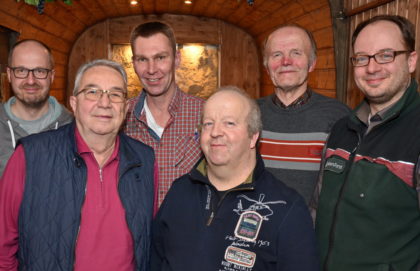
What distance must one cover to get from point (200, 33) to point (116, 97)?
635 cm

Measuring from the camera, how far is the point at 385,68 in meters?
1.82

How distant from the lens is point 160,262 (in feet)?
6.52

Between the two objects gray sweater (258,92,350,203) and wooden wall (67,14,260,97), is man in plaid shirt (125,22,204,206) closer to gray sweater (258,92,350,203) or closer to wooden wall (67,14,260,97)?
gray sweater (258,92,350,203)

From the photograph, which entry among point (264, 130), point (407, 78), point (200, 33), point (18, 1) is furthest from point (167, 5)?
point (407, 78)

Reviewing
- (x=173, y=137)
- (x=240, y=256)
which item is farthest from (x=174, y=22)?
(x=240, y=256)

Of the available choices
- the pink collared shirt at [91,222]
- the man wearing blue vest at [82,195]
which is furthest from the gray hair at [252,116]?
the pink collared shirt at [91,222]

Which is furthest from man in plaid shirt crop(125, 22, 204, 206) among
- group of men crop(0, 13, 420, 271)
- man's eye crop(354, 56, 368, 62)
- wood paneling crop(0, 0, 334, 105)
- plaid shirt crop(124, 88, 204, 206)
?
wood paneling crop(0, 0, 334, 105)

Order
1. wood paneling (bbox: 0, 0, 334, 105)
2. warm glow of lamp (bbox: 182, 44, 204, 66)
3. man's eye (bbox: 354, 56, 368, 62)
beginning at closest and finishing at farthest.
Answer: man's eye (bbox: 354, 56, 368, 62) < wood paneling (bbox: 0, 0, 334, 105) < warm glow of lamp (bbox: 182, 44, 204, 66)

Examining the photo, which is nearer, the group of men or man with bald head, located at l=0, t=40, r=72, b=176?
the group of men

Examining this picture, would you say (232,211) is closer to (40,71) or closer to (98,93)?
(98,93)

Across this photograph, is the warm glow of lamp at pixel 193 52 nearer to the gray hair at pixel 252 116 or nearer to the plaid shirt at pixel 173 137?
the plaid shirt at pixel 173 137

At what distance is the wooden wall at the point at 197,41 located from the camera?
786 centimetres

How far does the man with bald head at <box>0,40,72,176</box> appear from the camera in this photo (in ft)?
8.19

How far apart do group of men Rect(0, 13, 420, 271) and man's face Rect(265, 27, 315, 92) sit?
0.36 m
